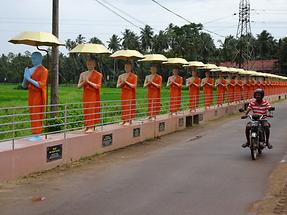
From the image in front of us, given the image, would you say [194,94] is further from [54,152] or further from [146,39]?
[146,39]

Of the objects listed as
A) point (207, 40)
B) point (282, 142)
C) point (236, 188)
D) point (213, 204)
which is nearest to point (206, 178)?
point (236, 188)

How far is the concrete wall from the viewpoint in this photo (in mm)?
8562

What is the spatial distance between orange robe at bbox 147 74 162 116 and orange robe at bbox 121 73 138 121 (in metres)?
1.56

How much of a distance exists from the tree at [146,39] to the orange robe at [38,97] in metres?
79.6

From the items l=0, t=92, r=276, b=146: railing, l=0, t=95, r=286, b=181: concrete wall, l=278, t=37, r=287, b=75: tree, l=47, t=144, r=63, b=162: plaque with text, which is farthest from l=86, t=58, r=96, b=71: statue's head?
l=278, t=37, r=287, b=75: tree

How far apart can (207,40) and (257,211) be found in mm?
82008

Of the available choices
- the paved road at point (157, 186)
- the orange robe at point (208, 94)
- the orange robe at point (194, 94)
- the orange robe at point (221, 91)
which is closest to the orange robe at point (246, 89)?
the orange robe at point (221, 91)

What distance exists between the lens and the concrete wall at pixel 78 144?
337 inches

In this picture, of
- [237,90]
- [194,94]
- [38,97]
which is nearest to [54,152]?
[38,97]

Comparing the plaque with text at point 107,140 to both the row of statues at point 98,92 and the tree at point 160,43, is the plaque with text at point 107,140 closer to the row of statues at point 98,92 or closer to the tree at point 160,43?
the row of statues at point 98,92

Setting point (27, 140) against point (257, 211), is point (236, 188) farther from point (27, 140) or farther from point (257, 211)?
point (27, 140)

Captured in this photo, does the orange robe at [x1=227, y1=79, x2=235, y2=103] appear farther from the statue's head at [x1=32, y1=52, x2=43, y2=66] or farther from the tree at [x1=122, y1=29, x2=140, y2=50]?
the tree at [x1=122, y1=29, x2=140, y2=50]

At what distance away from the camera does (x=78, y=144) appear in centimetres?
1098

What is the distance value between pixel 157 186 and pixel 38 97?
363 cm
